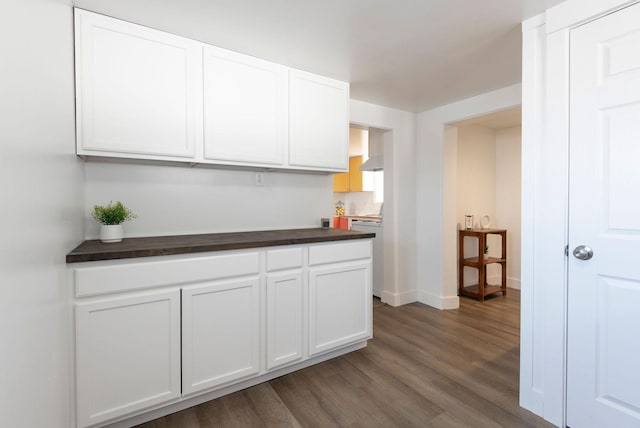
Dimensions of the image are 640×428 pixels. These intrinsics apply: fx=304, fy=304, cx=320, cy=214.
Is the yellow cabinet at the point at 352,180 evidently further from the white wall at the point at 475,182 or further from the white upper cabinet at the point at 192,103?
the white upper cabinet at the point at 192,103

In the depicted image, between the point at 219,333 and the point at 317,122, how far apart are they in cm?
169

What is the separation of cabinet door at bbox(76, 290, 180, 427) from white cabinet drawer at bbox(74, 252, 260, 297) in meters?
0.06

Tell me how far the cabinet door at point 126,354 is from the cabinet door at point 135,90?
872mm

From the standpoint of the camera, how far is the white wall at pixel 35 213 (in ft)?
2.46

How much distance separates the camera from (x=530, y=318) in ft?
5.74

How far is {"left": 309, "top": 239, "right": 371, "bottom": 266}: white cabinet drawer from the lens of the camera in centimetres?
214

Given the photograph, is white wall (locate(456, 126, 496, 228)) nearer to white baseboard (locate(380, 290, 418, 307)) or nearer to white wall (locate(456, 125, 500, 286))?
white wall (locate(456, 125, 500, 286))

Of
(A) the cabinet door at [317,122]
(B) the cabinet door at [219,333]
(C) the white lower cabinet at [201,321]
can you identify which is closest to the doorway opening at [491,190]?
(A) the cabinet door at [317,122]

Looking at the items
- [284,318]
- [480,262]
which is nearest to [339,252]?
[284,318]

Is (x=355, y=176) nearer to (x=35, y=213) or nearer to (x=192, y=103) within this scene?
(x=192, y=103)

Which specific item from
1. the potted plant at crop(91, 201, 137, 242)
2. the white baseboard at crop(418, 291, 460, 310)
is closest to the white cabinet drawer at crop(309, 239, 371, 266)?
the potted plant at crop(91, 201, 137, 242)

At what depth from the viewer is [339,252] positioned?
226cm

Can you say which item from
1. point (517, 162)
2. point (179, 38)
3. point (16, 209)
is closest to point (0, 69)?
point (16, 209)

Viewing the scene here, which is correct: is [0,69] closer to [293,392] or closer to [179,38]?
[179,38]
